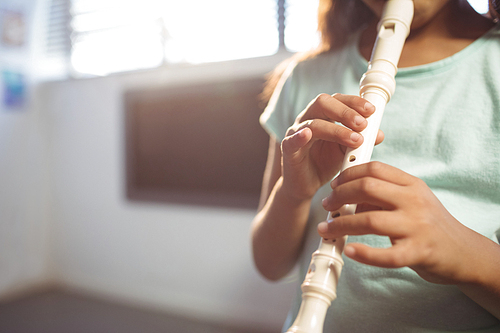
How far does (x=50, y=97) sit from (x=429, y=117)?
2444mm

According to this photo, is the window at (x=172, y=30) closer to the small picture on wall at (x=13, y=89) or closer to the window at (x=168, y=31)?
the window at (x=168, y=31)

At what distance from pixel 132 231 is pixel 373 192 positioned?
1.95 m

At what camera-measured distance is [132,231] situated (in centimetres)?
204

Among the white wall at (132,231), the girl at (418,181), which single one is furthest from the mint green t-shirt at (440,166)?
the white wall at (132,231)

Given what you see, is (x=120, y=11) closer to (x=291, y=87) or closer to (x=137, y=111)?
(x=137, y=111)

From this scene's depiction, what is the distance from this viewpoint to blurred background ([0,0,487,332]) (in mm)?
1662

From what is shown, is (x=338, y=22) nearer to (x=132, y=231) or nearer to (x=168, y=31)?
(x=168, y=31)

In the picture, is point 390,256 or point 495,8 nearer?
point 390,256

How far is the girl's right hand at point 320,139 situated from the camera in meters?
0.37

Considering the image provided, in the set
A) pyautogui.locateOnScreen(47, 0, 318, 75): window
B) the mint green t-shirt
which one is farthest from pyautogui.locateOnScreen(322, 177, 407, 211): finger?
pyautogui.locateOnScreen(47, 0, 318, 75): window

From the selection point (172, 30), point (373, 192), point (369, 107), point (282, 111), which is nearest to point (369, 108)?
point (369, 107)

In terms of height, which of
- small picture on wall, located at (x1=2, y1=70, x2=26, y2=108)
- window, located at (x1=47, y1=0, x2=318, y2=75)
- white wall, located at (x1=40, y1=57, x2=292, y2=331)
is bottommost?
white wall, located at (x1=40, y1=57, x2=292, y2=331)

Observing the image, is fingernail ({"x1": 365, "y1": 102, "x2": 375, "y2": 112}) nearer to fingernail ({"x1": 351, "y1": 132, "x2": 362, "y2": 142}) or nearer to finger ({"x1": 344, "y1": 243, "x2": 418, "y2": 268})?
fingernail ({"x1": 351, "y1": 132, "x2": 362, "y2": 142})

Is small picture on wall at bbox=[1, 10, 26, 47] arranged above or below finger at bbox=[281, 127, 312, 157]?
above
